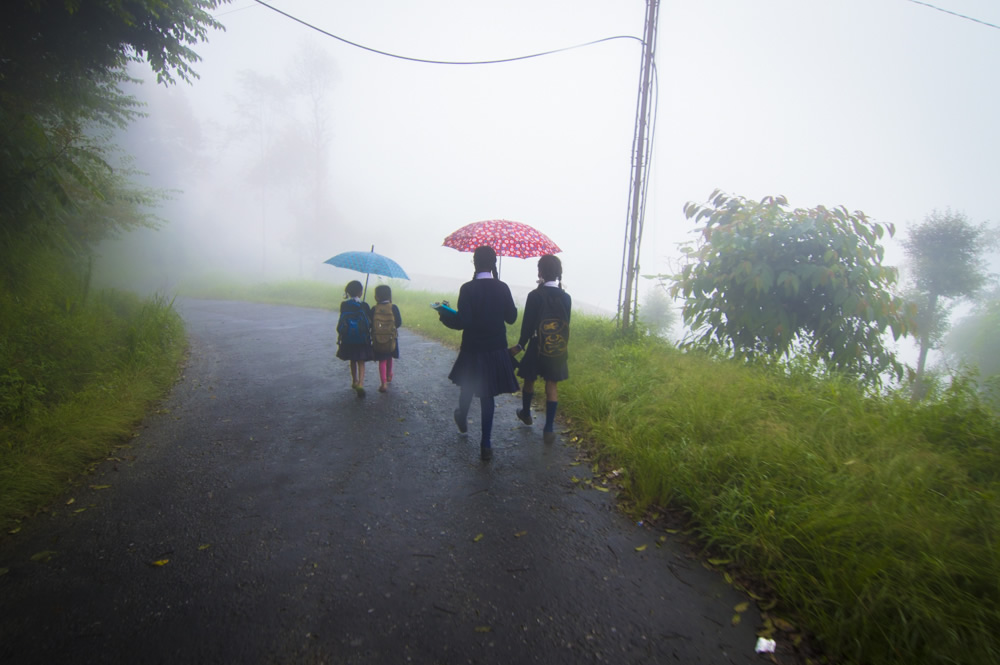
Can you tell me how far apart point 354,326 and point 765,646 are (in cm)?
533

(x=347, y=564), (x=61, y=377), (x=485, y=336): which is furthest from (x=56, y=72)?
(x=347, y=564)

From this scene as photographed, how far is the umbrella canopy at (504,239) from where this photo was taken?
5719 mm

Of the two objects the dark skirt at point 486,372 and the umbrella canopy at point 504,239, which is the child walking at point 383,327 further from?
the dark skirt at point 486,372

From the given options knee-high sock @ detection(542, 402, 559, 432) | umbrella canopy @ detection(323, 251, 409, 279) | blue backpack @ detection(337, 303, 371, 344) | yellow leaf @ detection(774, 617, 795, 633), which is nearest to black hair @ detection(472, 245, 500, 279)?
knee-high sock @ detection(542, 402, 559, 432)

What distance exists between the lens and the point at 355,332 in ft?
19.8

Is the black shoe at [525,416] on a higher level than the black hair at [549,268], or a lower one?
lower

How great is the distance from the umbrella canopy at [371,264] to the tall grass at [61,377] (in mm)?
2950

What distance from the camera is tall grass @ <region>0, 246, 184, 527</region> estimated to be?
11.6ft

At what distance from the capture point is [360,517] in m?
3.23

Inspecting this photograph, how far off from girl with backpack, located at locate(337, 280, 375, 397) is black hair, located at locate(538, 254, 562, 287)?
8.99 feet

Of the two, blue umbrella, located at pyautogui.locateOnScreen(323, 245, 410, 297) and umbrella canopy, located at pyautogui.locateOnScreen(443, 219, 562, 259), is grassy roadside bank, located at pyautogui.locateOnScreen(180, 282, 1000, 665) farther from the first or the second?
blue umbrella, located at pyautogui.locateOnScreen(323, 245, 410, 297)

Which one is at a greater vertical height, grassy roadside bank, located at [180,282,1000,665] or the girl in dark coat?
the girl in dark coat

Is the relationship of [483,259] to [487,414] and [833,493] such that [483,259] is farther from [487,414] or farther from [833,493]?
[833,493]

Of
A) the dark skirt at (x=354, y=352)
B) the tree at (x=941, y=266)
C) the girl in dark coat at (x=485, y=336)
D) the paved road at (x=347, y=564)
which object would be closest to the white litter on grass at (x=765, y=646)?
the paved road at (x=347, y=564)
